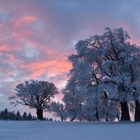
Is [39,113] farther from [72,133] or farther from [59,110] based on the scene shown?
[72,133]

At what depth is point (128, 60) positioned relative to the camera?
45375 mm

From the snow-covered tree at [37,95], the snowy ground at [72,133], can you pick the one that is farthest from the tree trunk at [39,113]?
the snowy ground at [72,133]

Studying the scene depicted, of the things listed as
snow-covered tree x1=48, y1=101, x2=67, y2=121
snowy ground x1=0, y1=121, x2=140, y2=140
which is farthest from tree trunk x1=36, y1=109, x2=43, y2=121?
snowy ground x1=0, y1=121, x2=140, y2=140

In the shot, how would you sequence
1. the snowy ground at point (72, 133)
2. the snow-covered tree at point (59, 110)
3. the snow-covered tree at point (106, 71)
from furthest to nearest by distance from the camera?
the snow-covered tree at point (59, 110)
the snow-covered tree at point (106, 71)
the snowy ground at point (72, 133)

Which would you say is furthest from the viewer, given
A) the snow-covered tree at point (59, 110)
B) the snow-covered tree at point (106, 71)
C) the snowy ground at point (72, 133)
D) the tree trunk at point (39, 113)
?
the snow-covered tree at point (59, 110)

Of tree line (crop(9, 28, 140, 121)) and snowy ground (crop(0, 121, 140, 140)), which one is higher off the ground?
tree line (crop(9, 28, 140, 121))

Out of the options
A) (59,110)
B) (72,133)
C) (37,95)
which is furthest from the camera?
(59,110)

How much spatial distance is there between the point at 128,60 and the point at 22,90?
1405 inches

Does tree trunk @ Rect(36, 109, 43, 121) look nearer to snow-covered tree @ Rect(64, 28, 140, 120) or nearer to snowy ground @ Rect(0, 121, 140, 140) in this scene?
snow-covered tree @ Rect(64, 28, 140, 120)

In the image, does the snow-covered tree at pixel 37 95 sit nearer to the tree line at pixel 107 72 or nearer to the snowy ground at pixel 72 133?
the tree line at pixel 107 72

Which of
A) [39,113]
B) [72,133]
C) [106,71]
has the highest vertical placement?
[106,71]

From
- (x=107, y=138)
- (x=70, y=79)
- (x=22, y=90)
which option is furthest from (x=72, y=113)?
(x=107, y=138)

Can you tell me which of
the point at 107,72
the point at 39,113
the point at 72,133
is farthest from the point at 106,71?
the point at 39,113

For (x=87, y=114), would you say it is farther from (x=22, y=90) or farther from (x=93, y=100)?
(x=93, y=100)
